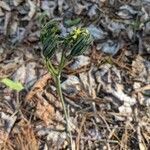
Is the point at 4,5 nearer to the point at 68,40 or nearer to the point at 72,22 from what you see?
the point at 72,22

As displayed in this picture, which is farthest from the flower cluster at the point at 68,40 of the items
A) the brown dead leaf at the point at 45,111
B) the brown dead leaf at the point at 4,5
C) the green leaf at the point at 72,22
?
the brown dead leaf at the point at 4,5

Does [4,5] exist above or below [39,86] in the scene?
above

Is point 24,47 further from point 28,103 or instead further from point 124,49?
point 124,49

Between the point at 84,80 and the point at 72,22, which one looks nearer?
the point at 84,80

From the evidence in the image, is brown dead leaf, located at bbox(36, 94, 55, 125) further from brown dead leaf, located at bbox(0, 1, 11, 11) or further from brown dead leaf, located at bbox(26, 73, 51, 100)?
brown dead leaf, located at bbox(0, 1, 11, 11)

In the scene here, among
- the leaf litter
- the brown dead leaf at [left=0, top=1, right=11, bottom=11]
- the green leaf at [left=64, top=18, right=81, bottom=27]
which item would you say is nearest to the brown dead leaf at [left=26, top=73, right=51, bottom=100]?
the leaf litter

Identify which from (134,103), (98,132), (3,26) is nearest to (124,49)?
(134,103)

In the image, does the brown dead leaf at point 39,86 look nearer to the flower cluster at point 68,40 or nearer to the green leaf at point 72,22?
the green leaf at point 72,22

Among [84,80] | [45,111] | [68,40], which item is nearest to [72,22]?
[84,80]
